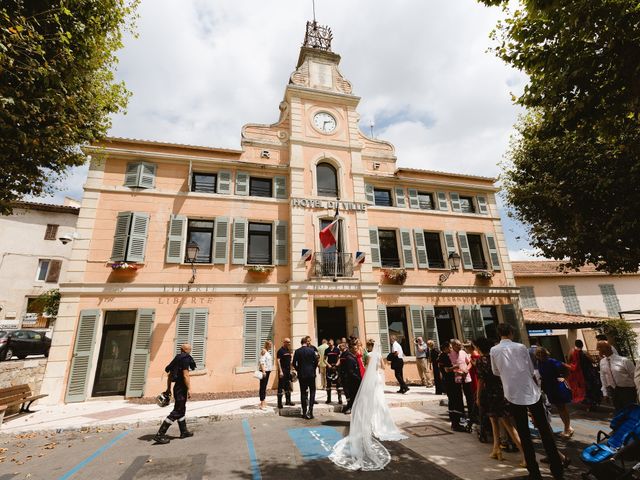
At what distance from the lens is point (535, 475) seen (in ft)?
12.9

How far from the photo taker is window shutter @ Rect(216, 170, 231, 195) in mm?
13039

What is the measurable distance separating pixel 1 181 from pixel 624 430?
12700mm

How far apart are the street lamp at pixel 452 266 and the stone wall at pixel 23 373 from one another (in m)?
14.9

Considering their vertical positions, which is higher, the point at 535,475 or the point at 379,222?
the point at 379,222

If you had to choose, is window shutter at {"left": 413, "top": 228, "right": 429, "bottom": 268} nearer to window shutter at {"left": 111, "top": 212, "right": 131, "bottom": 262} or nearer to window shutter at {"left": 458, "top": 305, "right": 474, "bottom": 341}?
window shutter at {"left": 458, "top": 305, "right": 474, "bottom": 341}

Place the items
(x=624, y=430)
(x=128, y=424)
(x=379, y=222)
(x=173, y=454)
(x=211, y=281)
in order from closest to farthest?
(x=624, y=430) → (x=173, y=454) → (x=128, y=424) → (x=211, y=281) → (x=379, y=222)

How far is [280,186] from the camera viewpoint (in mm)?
13789

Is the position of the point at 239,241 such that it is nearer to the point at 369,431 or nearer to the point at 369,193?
the point at 369,193

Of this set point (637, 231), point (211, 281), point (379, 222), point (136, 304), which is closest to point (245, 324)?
point (211, 281)

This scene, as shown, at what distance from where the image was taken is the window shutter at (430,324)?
13227mm

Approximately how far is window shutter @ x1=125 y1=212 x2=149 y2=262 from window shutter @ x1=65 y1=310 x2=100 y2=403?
213cm

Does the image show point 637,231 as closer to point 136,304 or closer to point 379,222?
point 379,222

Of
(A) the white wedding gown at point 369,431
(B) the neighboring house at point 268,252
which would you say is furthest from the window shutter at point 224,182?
(A) the white wedding gown at point 369,431

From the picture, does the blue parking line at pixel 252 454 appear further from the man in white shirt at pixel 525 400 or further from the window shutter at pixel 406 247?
the window shutter at pixel 406 247
